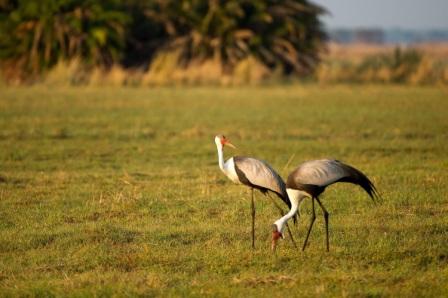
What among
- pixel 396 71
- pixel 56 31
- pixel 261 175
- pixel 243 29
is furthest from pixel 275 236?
pixel 396 71

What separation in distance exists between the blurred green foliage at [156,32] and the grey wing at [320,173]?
22252mm

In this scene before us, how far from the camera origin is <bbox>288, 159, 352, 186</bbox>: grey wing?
24.9ft

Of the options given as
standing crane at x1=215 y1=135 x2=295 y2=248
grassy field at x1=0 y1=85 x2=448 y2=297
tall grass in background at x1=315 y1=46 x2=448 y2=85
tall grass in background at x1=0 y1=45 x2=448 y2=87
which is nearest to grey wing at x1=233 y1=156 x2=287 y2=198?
standing crane at x1=215 y1=135 x2=295 y2=248

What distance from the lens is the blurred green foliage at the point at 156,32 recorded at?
96.1ft

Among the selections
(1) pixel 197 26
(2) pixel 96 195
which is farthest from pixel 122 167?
(1) pixel 197 26

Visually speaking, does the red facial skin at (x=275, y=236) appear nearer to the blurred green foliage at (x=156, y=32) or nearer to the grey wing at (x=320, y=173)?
the grey wing at (x=320, y=173)

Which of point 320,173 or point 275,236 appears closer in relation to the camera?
point 275,236

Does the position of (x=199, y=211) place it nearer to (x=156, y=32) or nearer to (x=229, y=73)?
(x=229, y=73)

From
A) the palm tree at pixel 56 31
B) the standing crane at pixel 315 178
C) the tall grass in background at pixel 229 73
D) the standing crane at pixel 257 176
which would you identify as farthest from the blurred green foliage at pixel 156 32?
the standing crane at pixel 315 178

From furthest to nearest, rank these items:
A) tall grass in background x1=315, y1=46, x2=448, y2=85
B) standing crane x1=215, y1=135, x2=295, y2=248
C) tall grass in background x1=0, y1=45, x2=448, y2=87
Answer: tall grass in background x1=315, y1=46, x2=448, y2=85, tall grass in background x1=0, y1=45, x2=448, y2=87, standing crane x1=215, y1=135, x2=295, y2=248

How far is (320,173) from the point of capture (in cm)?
759

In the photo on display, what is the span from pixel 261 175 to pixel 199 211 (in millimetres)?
1478

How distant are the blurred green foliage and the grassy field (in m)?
10.2

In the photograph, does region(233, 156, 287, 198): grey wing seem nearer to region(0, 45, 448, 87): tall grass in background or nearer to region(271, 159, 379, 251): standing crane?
region(271, 159, 379, 251): standing crane
